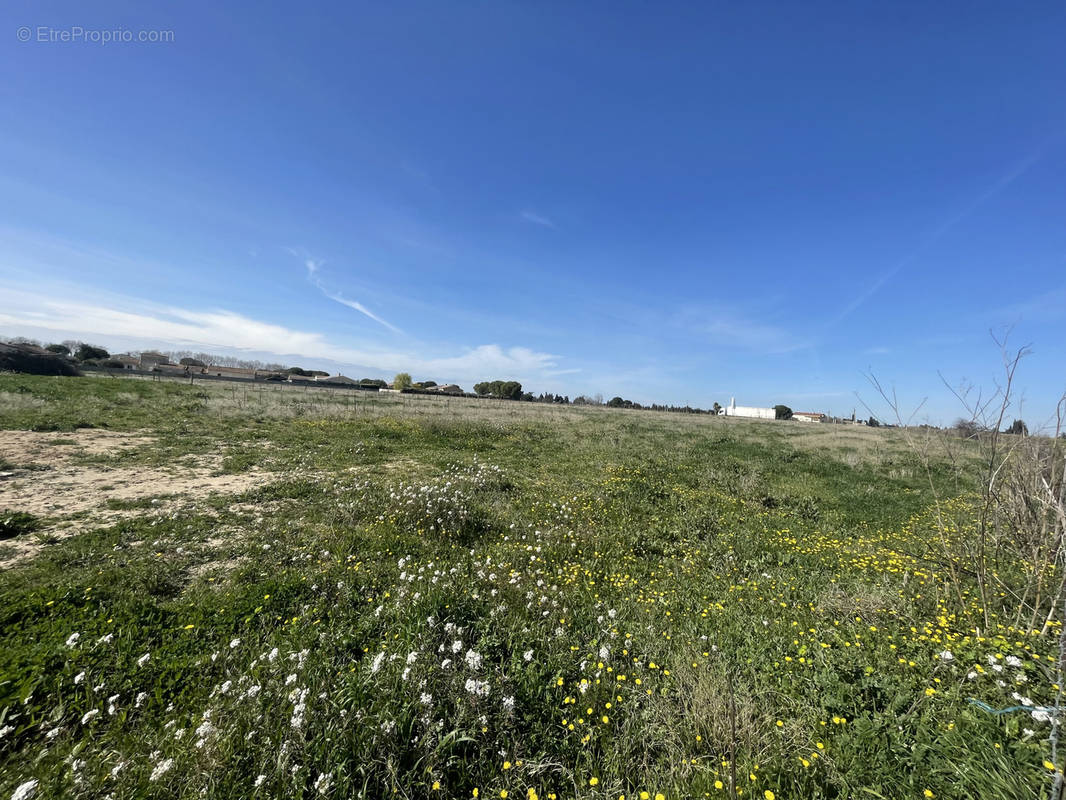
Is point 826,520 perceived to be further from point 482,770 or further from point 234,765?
point 234,765

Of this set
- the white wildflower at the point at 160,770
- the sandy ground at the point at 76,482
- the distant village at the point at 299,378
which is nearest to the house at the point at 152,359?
the distant village at the point at 299,378

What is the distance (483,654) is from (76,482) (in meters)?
12.4

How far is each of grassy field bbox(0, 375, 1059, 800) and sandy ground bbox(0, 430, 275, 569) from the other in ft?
0.34

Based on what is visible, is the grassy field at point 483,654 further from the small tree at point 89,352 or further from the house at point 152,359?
the house at point 152,359

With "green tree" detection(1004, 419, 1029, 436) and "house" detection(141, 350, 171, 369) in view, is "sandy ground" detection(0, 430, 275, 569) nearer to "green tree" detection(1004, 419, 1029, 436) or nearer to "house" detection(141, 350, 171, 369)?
"green tree" detection(1004, 419, 1029, 436)

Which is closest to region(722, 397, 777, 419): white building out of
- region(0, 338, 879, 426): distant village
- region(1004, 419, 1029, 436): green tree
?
region(0, 338, 879, 426): distant village

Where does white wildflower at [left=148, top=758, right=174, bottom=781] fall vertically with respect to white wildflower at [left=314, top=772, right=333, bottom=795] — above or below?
below

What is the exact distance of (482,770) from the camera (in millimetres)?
2910

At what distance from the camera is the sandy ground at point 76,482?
7.43m

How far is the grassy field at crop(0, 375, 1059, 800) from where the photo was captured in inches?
109

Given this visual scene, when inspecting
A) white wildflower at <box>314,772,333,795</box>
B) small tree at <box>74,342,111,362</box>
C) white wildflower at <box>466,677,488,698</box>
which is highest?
small tree at <box>74,342,111,362</box>

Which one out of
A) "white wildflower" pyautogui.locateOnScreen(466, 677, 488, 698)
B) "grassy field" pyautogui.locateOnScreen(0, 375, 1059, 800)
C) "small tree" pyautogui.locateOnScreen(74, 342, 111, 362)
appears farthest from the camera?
"small tree" pyautogui.locateOnScreen(74, 342, 111, 362)

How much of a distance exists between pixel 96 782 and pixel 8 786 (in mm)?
675

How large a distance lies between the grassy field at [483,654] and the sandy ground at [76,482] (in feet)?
0.34
